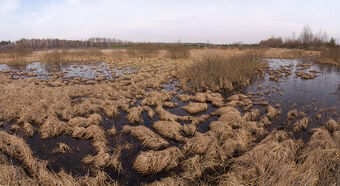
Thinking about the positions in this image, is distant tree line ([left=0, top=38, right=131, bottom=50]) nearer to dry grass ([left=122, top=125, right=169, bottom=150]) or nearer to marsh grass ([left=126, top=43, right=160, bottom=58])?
marsh grass ([left=126, top=43, right=160, bottom=58])

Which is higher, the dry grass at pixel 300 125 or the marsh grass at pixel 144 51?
the marsh grass at pixel 144 51

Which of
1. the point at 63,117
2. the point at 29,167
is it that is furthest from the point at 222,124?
A: the point at 63,117

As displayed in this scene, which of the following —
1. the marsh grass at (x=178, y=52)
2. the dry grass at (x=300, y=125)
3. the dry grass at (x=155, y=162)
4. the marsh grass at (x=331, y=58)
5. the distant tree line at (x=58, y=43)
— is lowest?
the dry grass at (x=155, y=162)

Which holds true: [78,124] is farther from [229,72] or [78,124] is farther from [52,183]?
[229,72]

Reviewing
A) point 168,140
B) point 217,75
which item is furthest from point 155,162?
point 217,75

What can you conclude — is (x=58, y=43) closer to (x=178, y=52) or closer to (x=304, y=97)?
(x=178, y=52)

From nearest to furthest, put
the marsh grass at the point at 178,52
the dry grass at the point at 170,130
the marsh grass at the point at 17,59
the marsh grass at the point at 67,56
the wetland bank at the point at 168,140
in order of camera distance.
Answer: the wetland bank at the point at 168,140 < the dry grass at the point at 170,130 < the marsh grass at the point at 17,59 < the marsh grass at the point at 67,56 < the marsh grass at the point at 178,52

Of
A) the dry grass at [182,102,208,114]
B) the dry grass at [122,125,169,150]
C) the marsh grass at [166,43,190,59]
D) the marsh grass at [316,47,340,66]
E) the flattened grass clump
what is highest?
the marsh grass at [166,43,190,59]

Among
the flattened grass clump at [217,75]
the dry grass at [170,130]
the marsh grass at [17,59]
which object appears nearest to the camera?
the dry grass at [170,130]

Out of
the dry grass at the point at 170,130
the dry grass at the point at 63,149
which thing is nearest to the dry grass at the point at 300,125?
the dry grass at the point at 170,130

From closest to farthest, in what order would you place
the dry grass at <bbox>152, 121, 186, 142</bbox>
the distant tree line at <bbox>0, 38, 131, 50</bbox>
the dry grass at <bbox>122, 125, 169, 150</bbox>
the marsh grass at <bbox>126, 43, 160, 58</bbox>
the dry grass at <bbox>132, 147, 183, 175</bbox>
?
the dry grass at <bbox>132, 147, 183, 175</bbox>, the dry grass at <bbox>122, 125, 169, 150</bbox>, the dry grass at <bbox>152, 121, 186, 142</bbox>, the marsh grass at <bbox>126, 43, 160, 58</bbox>, the distant tree line at <bbox>0, 38, 131, 50</bbox>

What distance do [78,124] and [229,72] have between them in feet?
29.4

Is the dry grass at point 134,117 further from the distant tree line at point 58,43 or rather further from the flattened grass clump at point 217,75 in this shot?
the distant tree line at point 58,43

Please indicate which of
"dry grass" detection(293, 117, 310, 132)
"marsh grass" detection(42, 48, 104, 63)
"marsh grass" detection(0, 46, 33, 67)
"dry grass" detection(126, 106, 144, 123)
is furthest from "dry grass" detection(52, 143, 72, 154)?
"marsh grass" detection(0, 46, 33, 67)
